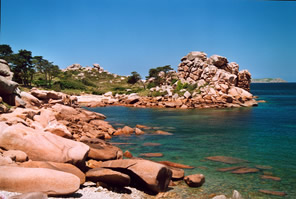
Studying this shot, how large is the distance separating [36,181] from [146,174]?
4.66 m

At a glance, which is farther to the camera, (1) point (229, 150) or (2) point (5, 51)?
(2) point (5, 51)

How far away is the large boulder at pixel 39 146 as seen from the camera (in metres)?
11.5

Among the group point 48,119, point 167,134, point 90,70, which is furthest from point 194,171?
point 90,70

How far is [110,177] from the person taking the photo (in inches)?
433

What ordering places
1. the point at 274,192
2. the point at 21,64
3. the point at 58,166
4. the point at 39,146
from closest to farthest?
the point at 58,166 < the point at 39,146 < the point at 274,192 < the point at 21,64

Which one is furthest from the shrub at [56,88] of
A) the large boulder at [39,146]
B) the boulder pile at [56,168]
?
the boulder pile at [56,168]

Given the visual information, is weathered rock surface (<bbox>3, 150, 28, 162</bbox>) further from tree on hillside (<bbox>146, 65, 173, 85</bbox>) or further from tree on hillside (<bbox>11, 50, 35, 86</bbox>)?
tree on hillside (<bbox>146, 65, 173, 85</bbox>)

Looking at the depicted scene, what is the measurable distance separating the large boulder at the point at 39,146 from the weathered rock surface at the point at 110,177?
118 centimetres

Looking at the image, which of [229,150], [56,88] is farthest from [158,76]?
[229,150]

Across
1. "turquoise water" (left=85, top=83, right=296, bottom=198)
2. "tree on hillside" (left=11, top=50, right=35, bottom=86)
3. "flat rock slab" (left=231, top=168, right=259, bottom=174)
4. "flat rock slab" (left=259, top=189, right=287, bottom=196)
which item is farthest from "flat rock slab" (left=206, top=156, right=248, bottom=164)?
"tree on hillside" (left=11, top=50, right=35, bottom=86)

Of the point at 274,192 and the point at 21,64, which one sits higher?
the point at 21,64

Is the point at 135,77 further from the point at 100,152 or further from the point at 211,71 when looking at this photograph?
the point at 100,152

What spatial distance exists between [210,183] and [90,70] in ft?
463

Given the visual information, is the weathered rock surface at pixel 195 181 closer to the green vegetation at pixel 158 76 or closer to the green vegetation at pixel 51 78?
the green vegetation at pixel 51 78
